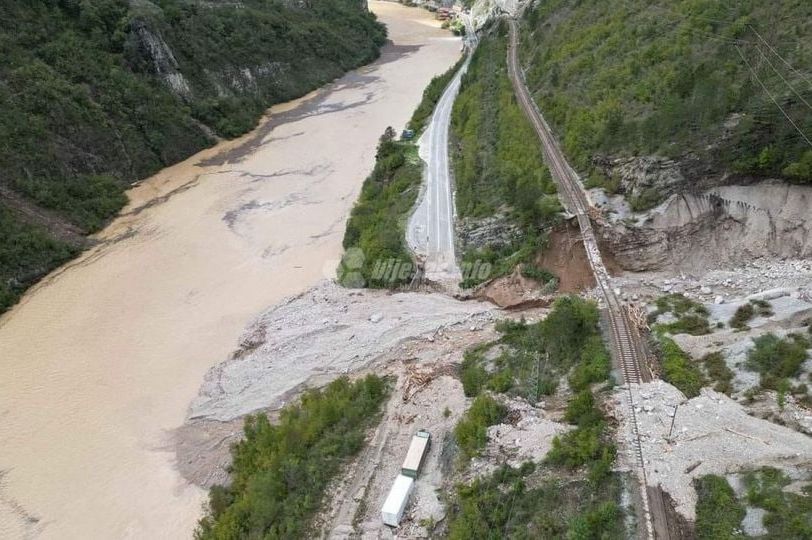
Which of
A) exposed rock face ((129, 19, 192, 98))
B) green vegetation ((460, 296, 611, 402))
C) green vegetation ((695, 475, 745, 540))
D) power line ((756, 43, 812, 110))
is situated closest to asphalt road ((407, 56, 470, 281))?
green vegetation ((460, 296, 611, 402))

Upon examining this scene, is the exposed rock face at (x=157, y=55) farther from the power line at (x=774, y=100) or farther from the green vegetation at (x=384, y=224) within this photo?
the power line at (x=774, y=100)

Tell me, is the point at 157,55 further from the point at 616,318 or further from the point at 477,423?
the point at 477,423

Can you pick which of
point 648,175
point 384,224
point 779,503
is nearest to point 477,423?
point 779,503

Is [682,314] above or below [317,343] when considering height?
above

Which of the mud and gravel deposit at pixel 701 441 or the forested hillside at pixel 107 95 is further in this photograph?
the forested hillside at pixel 107 95

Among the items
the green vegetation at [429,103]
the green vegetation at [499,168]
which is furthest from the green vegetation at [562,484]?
the green vegetation at [429,103]

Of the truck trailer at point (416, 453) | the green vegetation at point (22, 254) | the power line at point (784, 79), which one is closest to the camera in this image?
the truck trailer at point (416, 453)

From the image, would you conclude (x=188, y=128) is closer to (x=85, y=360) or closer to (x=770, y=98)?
(x=85, y=360)
